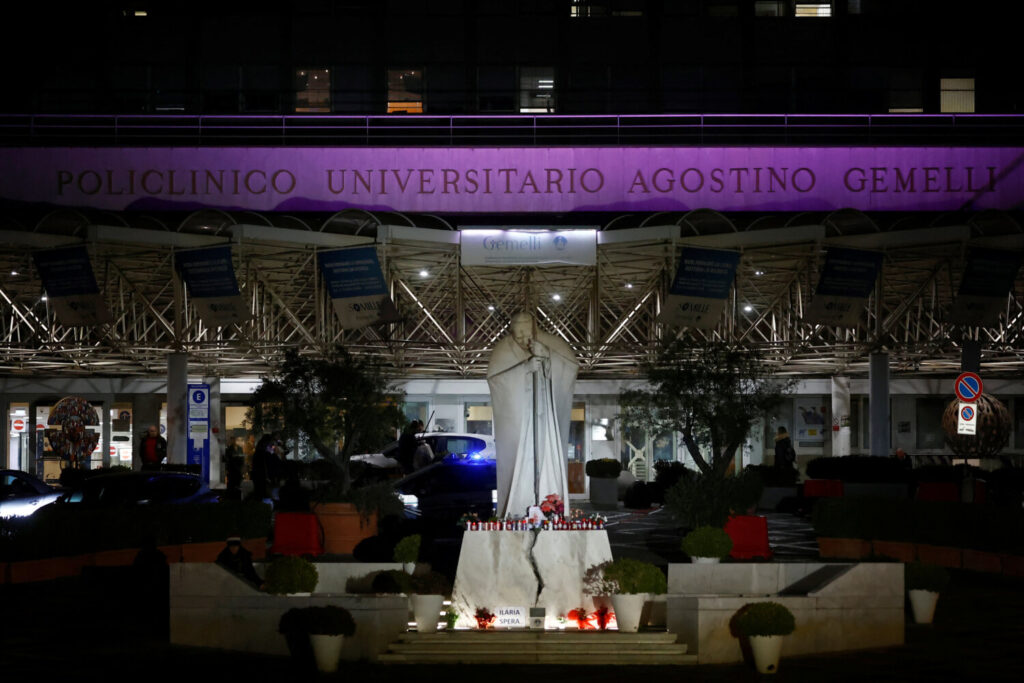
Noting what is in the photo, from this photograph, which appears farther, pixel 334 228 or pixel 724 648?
pixel 334 228

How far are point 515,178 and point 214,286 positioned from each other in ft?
39.6

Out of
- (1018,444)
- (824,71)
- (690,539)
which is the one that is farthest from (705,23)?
(690,539)

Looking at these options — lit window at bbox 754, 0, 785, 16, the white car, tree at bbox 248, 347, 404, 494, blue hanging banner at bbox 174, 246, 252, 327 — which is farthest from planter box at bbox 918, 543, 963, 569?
lit window at bbox 754, 0, 785, 16

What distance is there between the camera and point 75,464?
105ft

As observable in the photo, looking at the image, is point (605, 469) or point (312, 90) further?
point (312, 90)

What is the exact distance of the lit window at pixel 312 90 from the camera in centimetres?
4303

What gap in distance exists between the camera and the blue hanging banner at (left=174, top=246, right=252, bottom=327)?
80.1 feet

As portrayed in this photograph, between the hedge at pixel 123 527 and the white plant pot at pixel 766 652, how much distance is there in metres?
8.92

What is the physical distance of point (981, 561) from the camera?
59.6ft

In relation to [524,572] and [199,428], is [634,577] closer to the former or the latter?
[524,572]

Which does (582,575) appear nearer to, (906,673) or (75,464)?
(906,673)

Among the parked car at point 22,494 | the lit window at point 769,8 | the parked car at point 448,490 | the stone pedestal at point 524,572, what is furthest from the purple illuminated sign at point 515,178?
the stone pedestal at point 524,572

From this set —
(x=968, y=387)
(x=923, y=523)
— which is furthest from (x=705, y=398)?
(x=968, y=387)

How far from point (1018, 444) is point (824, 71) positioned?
14842 mm
